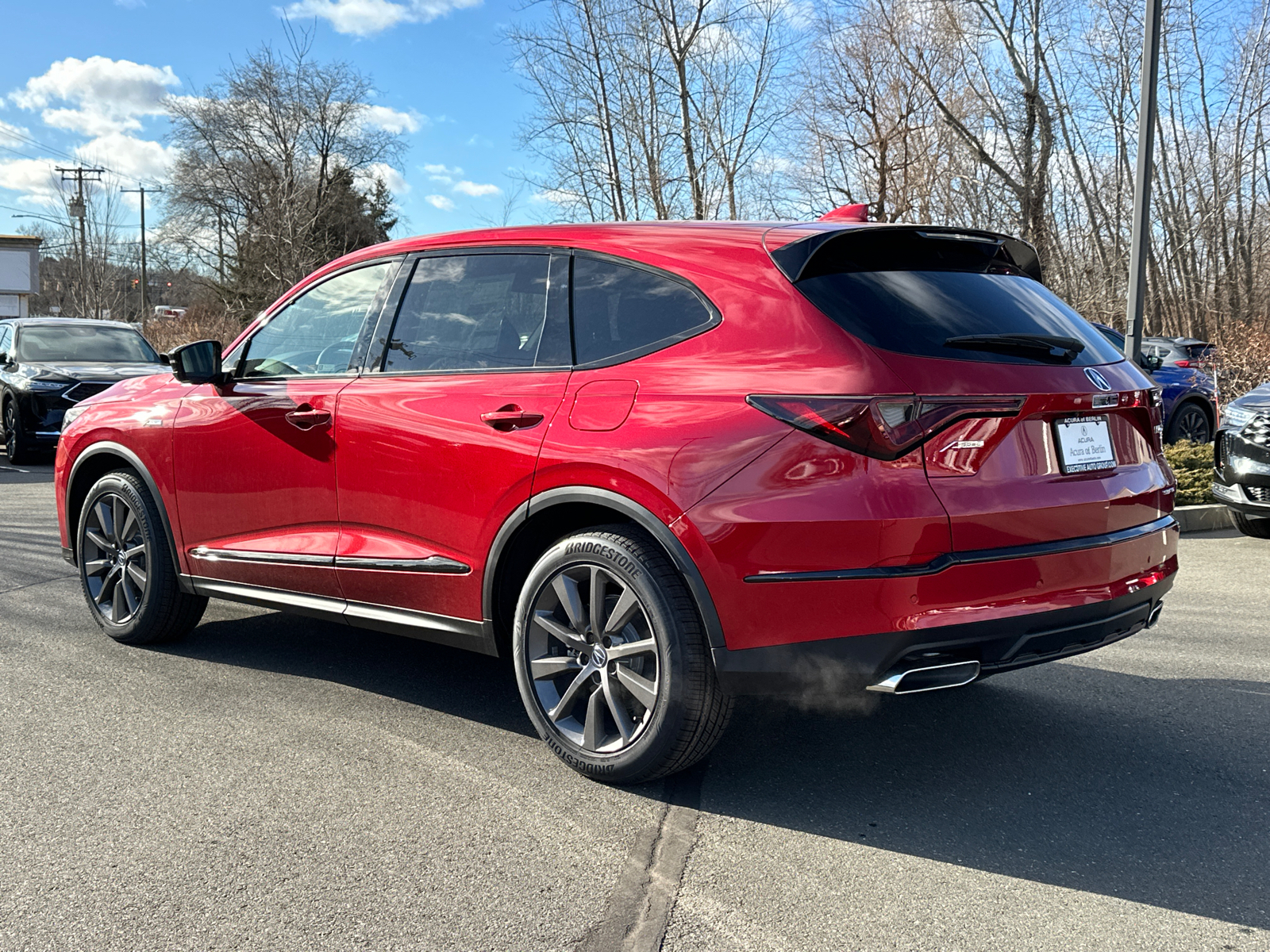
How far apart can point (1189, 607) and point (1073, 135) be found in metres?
20.3

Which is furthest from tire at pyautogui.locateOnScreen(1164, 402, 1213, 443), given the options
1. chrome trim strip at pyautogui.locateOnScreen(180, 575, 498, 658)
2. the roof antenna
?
chrome trim strip at pyautogui.locateOnScreen(180, 575, 498, 658)

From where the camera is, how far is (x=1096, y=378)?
3.40 metres

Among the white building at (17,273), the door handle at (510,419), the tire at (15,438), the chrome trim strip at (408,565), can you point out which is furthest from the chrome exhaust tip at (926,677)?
the white building at (17,273)

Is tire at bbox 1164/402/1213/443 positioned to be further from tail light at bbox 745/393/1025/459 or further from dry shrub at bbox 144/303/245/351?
dry shrub at bbox 144/303/245/351

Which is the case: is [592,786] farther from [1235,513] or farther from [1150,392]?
[1235,513]

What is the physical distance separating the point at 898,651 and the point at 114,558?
389 centimetres

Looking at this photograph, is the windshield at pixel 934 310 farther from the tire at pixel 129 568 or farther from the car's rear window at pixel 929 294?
the tire at pixel 129 568

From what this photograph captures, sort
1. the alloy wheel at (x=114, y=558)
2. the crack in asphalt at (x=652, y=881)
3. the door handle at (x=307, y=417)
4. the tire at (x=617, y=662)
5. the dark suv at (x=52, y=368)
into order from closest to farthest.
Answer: the crack in asphalt at (x=652, y=881)
the tire at (x=617, y=662)
the door handle at (x=307, y=417)
the alloy wheel at (x=114, y=558)
the dark suv at (x=52, y=368)

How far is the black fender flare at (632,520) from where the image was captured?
3.20m

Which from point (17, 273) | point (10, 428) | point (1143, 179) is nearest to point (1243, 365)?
point (1143, 179)

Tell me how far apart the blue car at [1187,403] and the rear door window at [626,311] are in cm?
1171

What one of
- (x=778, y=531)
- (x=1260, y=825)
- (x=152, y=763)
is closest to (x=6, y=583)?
(x=152, y=763)

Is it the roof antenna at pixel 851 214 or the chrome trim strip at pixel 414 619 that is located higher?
the roof antenna at pixel 851 214

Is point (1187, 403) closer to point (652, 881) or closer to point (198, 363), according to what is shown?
point (198, 363)
